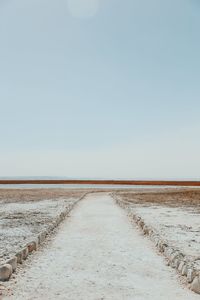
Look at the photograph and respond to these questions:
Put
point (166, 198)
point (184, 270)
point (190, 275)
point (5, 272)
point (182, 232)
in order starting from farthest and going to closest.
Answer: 1. point (166, 198)
2. point (182, 232)
3. point (184, 270)
4. point (5, 272)
5. point (190, 275)

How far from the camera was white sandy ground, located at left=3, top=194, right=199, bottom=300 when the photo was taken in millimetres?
8099

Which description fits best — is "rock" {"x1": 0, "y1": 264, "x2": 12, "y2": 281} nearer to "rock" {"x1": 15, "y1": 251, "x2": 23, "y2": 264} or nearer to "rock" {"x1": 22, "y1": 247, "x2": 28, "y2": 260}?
"rock" {"x1": 15, "y1": 251, "x2": 23, "y2": 264}

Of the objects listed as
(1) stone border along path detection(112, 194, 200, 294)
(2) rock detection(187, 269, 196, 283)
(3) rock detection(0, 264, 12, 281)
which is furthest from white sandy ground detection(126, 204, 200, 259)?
(3) rock detection(0, 264, 12, 281)

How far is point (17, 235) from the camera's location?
16.3 meters

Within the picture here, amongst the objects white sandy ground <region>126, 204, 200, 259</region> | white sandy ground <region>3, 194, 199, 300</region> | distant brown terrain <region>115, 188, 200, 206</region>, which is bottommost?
white sandy ground <region>3, 194, 199, 300</region>

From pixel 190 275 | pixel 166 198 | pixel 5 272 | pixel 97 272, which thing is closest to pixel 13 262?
pixel 5 272

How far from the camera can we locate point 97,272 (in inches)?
391

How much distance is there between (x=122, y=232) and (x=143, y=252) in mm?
4251

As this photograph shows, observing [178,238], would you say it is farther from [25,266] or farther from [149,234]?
[25,266]

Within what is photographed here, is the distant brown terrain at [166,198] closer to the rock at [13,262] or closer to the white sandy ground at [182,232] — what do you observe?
the white sandy ground at [182,232]

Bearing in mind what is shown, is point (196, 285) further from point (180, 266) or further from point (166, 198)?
point (166, 198)

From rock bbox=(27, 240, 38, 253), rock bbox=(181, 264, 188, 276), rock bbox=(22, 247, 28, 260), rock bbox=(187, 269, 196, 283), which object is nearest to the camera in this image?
rock bbox=(187, 269, 196, 283)

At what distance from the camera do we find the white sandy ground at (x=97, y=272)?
26.6ft

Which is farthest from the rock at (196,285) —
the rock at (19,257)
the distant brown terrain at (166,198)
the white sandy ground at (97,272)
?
the distant brown terrain at (166,198)
